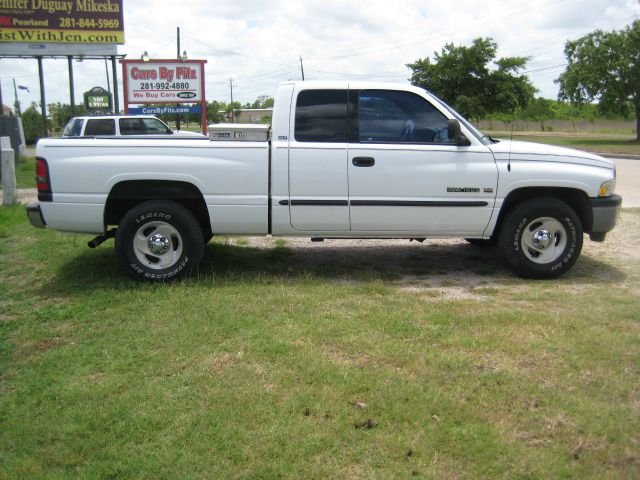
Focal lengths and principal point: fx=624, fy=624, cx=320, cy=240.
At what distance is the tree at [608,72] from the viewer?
38344mm

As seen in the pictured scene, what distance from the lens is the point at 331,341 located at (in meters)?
4.40

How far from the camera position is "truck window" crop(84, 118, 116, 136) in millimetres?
15672

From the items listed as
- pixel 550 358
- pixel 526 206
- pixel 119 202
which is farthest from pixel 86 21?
pixel 550 358

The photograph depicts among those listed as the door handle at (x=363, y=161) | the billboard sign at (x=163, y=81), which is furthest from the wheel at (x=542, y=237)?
the billboard sign at (x=163, y=81)

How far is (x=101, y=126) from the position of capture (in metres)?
15.8

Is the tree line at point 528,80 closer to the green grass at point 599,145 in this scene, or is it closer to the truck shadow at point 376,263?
the green grass at point 599,145

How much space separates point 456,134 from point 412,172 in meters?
0.54

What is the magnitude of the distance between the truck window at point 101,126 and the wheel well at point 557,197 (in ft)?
39.6

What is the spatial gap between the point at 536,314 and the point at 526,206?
1.49 m

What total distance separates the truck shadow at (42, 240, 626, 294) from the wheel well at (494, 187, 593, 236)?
525mm

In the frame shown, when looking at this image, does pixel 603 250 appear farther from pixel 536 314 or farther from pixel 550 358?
pixel 550 358

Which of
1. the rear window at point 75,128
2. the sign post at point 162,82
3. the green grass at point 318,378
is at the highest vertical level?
the sign post at point 162,82

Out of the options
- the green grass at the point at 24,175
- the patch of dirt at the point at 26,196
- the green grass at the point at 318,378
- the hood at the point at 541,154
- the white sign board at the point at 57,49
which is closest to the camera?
the green grass at the point at 318,378

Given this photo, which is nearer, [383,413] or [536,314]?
[383,413]
